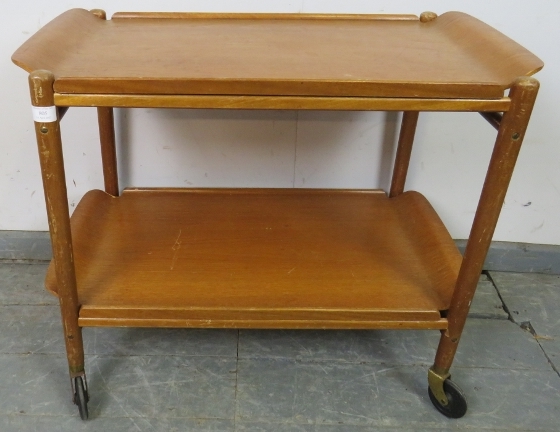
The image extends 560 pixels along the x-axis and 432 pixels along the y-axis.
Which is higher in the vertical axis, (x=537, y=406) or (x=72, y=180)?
(x=72, y=180)

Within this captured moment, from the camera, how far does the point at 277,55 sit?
1022 millimetres

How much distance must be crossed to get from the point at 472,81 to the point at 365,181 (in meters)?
0.70

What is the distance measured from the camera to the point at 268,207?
1.47m

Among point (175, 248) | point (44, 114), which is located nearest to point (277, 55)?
point (44, 114)

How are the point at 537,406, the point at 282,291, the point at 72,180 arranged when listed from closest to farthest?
the point at 282,291 < the point at 537,406 < the point at 72,180

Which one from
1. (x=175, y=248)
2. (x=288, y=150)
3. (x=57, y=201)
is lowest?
(x=175, y=248)

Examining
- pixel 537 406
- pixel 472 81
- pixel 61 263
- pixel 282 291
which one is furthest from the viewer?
pixel 537 406

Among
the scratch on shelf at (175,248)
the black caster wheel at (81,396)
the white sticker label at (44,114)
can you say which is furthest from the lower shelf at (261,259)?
the white sticker label at (44,114)

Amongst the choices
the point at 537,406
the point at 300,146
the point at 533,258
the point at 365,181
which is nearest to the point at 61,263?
the point at 300,146

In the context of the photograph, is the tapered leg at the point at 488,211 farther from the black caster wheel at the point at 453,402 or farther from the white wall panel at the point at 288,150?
the white wall panel at the point at 288,150

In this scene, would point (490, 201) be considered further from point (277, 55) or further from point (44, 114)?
point (44, 114)

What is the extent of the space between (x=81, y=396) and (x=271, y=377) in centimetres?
41

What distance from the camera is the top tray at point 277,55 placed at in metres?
0.89

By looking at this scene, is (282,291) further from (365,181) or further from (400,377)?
(365,181)
